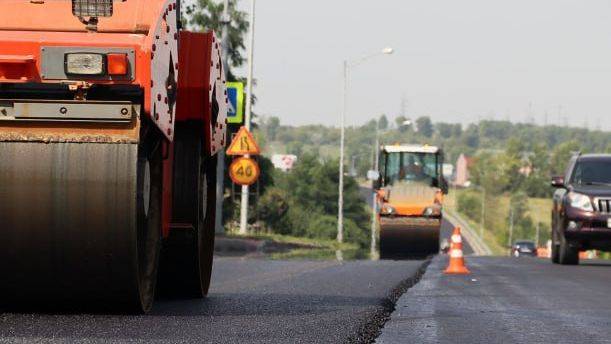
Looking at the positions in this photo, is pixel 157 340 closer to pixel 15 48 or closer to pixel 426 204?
pixel 15 48

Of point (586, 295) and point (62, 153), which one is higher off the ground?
point (62, 153)

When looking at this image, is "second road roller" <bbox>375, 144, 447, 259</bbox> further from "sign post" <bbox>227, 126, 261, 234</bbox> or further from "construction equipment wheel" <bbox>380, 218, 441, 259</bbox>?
"sign post" <bbox>227, 126, 261, 234</bbox>

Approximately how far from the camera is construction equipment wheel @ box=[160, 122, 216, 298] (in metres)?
9.70

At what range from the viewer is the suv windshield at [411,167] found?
31.5 metres

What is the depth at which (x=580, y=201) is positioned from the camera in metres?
22.1

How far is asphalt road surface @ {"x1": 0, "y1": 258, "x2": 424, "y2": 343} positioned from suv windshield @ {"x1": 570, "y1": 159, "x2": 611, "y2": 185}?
9342 millimetres

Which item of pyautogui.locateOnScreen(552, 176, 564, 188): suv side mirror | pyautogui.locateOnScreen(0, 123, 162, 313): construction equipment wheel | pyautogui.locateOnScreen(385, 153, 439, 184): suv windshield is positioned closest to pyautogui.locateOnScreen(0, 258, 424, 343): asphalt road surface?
pyautogui.locateOnScreen(0, 123, 162, 313): construction equipment wheel

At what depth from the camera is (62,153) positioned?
25.6ft

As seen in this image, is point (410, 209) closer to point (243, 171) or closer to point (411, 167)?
point (411, 167)

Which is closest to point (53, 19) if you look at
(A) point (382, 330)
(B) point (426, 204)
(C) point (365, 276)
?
(A) point (382, 330)

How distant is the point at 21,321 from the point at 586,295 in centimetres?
707

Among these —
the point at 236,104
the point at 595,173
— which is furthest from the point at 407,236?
the point at 595,173

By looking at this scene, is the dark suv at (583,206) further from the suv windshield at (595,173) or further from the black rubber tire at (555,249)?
the black rubber tire at (555,249)

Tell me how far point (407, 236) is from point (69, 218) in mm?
23003
